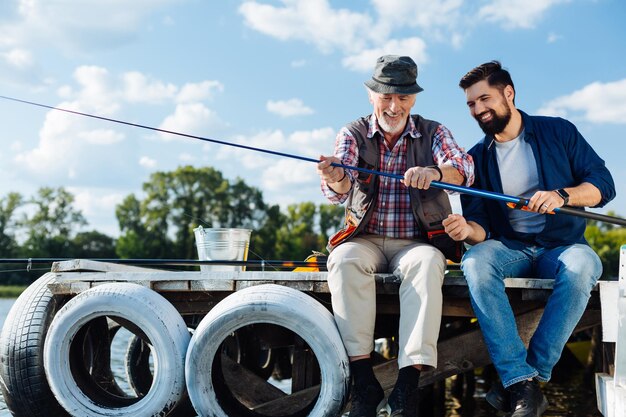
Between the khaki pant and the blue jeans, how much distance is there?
0.23 m

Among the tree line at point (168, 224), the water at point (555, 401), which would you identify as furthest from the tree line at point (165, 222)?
the water at point (555, 401)

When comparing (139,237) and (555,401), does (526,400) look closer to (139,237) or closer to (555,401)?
(555,401)

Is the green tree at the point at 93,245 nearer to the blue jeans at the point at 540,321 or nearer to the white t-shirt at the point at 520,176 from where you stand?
the white t-shirt at the point at 520,176

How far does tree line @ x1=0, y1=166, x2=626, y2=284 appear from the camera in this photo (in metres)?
55.5

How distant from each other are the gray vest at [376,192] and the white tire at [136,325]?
Result: 44.8 inches

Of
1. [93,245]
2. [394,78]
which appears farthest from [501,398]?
[93,245]

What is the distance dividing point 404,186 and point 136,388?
3.71 m

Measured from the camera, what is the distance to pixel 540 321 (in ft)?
12.8

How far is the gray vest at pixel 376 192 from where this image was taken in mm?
4320

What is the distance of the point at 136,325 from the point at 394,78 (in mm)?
2248

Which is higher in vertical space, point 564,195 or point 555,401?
point 564,195

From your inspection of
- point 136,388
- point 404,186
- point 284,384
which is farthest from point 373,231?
point 284,384

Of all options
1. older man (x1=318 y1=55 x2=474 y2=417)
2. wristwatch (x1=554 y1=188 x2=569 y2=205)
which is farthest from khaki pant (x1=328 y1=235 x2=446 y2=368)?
wristwatch (x1=554 y1=188 x2=569 y2=205)

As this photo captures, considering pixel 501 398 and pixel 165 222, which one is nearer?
pixel 501 398
